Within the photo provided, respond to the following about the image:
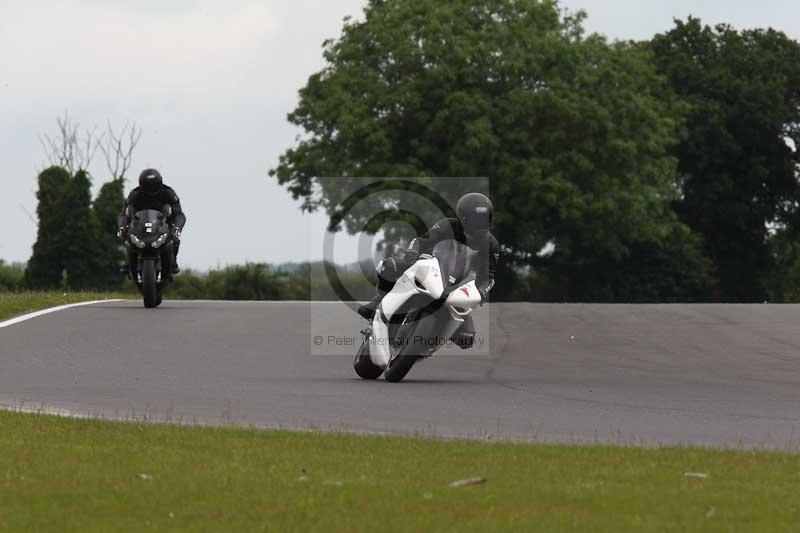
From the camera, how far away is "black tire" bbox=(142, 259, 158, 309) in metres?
21.9

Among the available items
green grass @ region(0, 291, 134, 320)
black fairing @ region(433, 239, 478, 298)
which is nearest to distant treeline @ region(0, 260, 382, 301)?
green grass @ region(0, 291, 134, 320)

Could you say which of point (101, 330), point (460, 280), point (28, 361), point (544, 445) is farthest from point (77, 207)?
point (544, 445)

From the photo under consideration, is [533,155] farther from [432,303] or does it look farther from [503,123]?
[432,303]

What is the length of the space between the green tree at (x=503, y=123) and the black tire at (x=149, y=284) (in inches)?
1047

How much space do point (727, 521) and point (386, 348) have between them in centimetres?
712

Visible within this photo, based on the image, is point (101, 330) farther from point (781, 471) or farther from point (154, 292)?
point (781, 471)

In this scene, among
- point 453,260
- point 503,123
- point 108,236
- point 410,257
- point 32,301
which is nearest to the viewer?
point 453,260

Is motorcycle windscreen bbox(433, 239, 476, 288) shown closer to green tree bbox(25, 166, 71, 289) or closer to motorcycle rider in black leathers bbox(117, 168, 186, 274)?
motorcycle rider in black leathers bbox(117, 168, 186, 274)

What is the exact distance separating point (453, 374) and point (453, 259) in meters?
2.35

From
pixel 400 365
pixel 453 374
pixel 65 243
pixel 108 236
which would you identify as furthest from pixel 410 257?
pixel 108 236

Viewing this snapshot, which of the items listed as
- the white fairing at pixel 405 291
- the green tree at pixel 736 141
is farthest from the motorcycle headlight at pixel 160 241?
the green tree at pixel 736 141

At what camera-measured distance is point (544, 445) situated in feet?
31.2

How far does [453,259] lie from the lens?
43.5 feet

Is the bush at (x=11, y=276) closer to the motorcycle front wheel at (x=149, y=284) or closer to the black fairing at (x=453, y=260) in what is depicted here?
the motorcycle front wheel at (x=149, y=284)
